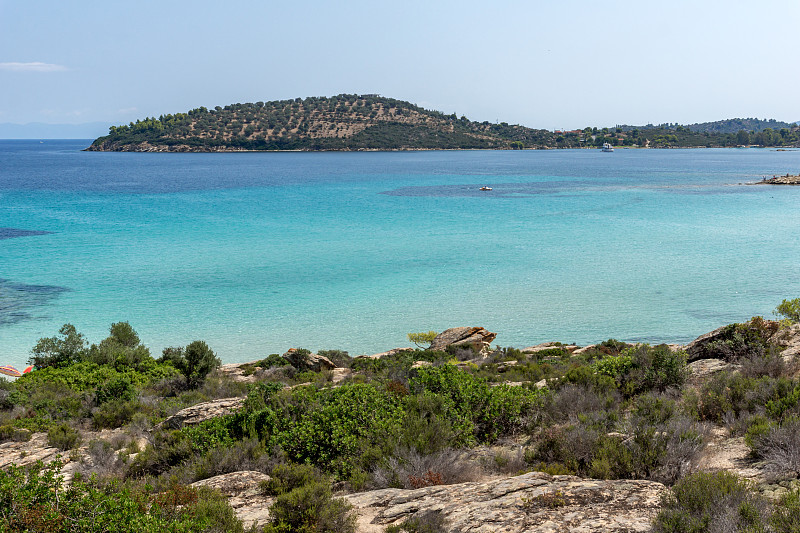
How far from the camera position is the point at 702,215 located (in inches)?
1893

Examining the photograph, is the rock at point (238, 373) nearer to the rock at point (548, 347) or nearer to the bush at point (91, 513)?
the rock at point (548, 347)

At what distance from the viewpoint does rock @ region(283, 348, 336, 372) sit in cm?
1543

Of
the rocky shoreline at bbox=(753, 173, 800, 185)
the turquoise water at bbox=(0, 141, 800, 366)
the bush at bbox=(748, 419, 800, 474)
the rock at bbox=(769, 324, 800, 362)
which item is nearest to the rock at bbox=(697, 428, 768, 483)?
the bush at bbox=(748, 419, 800, 474)

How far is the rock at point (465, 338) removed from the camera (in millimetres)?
17828

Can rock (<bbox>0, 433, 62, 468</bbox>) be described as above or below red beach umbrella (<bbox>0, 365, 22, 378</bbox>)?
above

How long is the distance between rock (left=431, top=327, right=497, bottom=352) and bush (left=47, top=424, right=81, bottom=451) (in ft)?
37.1

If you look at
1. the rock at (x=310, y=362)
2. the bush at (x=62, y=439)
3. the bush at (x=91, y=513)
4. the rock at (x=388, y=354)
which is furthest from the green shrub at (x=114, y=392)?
the bush at (x=91, y=513)

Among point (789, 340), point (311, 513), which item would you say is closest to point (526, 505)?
point (311, 513)

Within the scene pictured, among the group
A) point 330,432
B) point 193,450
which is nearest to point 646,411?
point 330,432

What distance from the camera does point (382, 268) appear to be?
1175 inches

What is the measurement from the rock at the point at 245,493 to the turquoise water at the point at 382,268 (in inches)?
476

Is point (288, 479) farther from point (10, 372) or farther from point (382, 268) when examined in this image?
point (382, 268)

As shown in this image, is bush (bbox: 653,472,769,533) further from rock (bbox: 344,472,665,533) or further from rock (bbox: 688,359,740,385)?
rock (bbox: 688,359,740,385)

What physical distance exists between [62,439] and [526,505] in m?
8.81
